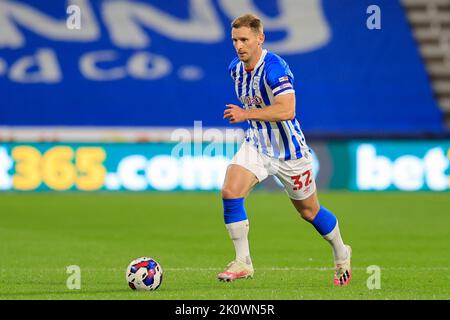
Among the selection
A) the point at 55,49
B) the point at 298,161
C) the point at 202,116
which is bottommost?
the point at 298,161

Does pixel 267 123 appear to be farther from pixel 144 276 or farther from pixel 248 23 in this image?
pixel 144 276

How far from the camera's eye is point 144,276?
756 centimetres

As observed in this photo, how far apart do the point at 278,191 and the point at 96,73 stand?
5.16 m

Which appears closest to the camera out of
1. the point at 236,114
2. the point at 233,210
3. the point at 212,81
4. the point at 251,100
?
the point at 236,114

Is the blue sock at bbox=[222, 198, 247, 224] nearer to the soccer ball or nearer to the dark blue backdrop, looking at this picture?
the soccer ball

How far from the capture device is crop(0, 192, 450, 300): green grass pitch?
7766mm

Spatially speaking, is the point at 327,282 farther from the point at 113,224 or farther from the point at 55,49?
the point at 55,49

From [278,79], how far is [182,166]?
11508 millimetres

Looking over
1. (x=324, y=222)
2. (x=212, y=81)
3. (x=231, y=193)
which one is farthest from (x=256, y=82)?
(x=212, y=81)

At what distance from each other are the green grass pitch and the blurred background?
2.48ft

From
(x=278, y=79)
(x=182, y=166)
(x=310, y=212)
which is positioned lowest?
(x=310, y=212)

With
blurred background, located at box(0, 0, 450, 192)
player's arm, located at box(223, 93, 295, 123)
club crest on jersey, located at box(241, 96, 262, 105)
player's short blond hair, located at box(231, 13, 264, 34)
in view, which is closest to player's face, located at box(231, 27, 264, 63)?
player's short blond hair, located at box(231, 13, 264, 34)

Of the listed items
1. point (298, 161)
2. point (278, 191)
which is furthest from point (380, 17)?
point (298, 161)
